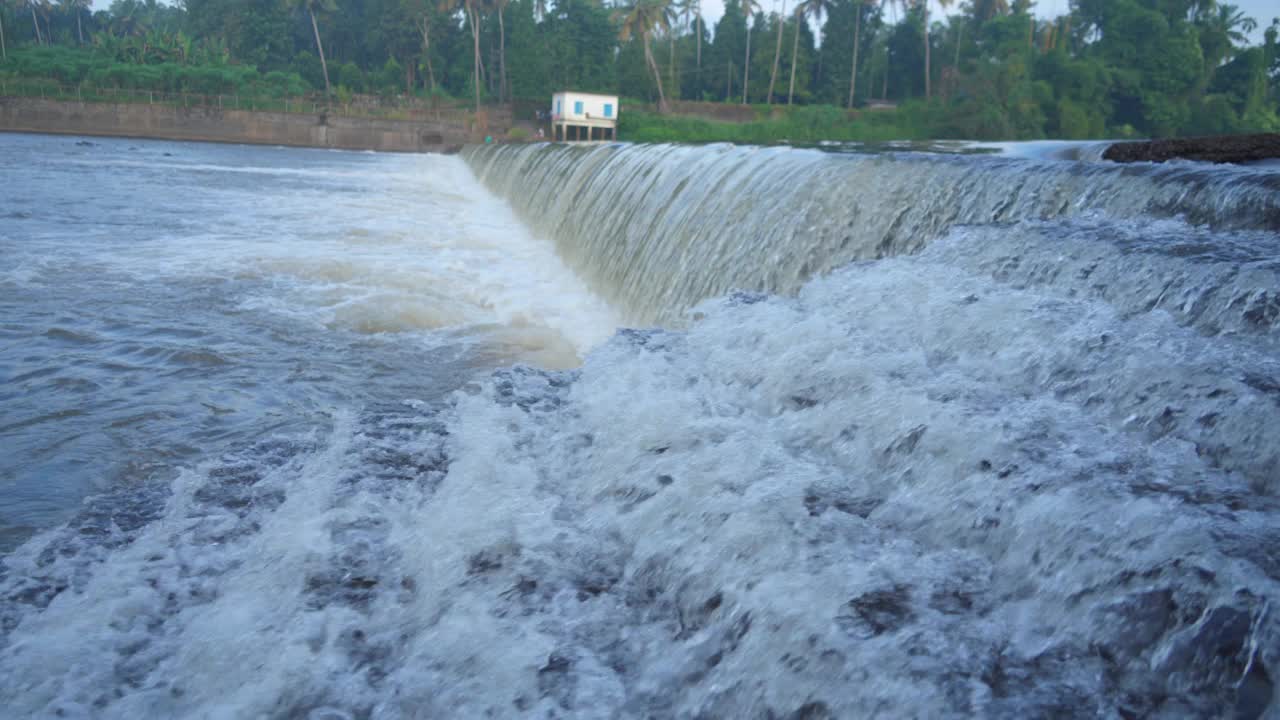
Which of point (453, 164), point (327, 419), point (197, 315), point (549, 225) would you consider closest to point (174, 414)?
point (327, 419)

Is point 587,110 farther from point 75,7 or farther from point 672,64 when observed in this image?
point 75,7

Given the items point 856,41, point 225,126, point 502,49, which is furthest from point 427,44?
point 856,41

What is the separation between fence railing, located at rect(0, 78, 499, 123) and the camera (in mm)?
39903

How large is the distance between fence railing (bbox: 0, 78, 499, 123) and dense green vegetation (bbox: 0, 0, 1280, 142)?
1206mm

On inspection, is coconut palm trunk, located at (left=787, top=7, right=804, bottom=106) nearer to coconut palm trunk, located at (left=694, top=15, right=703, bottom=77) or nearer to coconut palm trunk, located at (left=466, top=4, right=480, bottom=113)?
coconut palm trunk, located at (left=694, top=15, right=703, bottom=77)

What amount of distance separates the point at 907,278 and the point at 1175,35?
4374cm

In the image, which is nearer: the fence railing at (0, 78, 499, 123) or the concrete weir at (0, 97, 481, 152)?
the concrete weir at (0, 97, 481, 152)

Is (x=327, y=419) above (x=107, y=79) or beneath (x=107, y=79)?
beneath

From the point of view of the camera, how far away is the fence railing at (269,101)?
39903mm

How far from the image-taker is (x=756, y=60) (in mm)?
53281

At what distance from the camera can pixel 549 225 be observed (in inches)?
460

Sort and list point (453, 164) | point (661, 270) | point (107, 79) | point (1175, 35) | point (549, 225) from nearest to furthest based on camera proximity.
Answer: point (661, 270) → point (549, 225) → point (453, 164) → point (1175, 35) → point (107, 79)

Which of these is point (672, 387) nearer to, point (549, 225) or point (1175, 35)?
point (549, 225)

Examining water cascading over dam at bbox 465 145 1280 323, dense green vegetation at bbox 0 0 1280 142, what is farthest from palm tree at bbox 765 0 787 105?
water cascading over dam at bbox 465 145 1280 323
